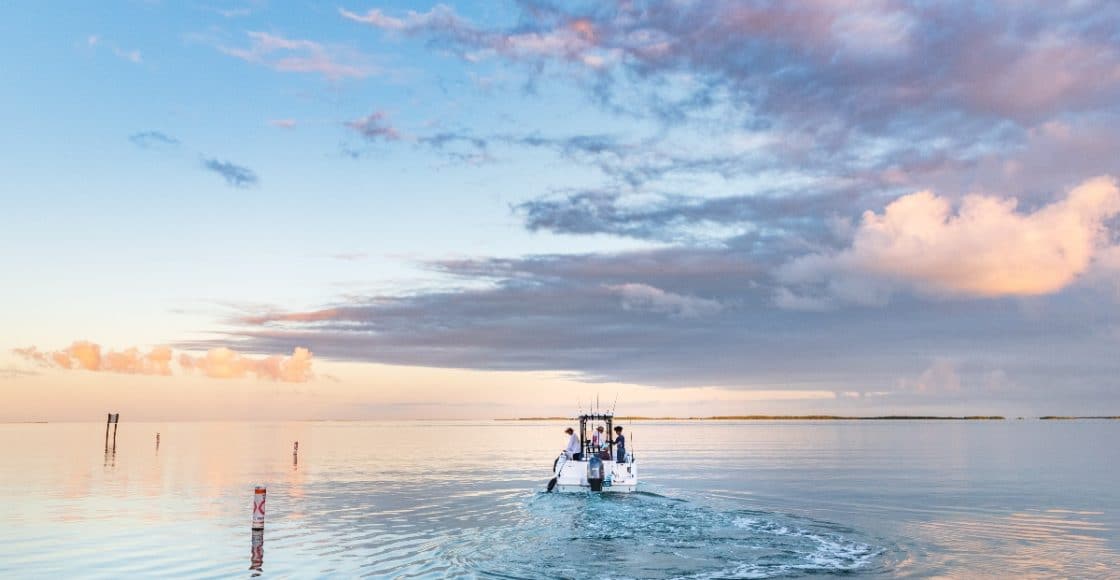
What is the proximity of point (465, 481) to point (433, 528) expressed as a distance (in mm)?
26335

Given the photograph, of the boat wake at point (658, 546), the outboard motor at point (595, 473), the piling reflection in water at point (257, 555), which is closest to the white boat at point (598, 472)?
the outboard motor at point (595, 473)

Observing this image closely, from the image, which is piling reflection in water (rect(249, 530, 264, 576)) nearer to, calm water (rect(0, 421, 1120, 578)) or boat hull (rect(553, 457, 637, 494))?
calm water (rect(0, 421, 1120, 578))

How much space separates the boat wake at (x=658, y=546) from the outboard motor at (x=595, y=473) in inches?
218

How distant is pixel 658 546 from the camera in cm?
2995

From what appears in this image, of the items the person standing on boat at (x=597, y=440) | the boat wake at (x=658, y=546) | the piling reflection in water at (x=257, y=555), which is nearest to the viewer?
the boat wake at (x=658, y=546)

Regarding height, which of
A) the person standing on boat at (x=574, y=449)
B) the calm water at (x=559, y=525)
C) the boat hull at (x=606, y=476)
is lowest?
the calm water at (x=559, y=525)

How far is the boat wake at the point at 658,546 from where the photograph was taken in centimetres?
2602

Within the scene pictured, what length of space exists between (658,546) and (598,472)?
1720 centimetres

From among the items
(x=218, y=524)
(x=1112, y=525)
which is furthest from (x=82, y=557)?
(x=1112, y=525)

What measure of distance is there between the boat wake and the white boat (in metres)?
5.70

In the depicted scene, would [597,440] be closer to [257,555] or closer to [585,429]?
[585,429]

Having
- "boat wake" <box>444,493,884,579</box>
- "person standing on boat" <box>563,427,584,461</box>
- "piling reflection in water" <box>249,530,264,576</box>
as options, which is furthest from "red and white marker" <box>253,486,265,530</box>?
"person standing on boat" <box>563,427,584,461</box>

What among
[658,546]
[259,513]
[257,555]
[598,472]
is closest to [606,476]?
[598,472]

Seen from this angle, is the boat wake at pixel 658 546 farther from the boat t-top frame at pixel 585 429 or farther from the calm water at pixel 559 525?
the boat t-top frame at pixel 585 429
